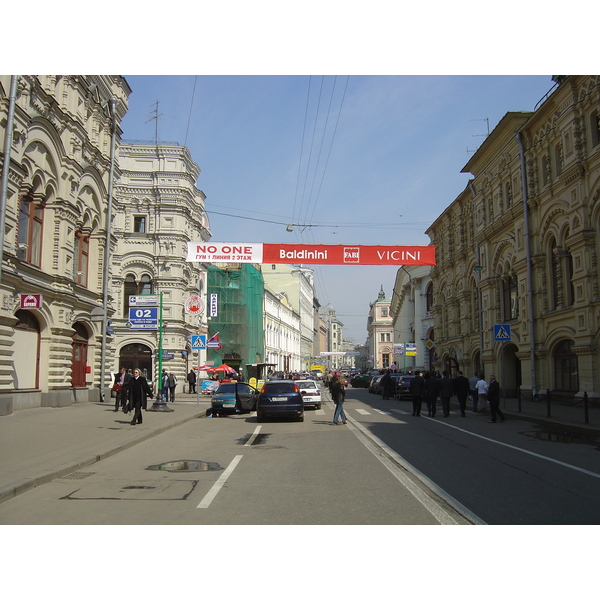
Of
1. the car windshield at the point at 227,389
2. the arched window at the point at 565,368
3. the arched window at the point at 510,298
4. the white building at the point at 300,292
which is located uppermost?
the white building at the point at 300,292

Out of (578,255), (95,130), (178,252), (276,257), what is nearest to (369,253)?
(276,257)

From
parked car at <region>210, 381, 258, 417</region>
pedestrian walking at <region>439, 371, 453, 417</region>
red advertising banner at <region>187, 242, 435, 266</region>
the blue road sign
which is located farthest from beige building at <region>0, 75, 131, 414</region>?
pedestrian walking at <region>439, 371, 453, 417</region>

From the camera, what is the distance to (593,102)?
22609 mm

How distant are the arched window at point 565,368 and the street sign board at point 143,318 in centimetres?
1692

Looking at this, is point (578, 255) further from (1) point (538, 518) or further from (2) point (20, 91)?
(2) point (20, 91)

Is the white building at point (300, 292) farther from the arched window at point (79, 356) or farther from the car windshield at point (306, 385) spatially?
the arched window at point (79, 356)

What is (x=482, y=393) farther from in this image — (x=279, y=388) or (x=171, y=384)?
(x=171, y=384)

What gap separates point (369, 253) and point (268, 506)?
15124 millimetres

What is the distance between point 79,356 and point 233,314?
98.1 ft

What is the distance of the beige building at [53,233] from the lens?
738 inches

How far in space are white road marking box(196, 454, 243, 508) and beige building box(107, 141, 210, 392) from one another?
29.1 metres

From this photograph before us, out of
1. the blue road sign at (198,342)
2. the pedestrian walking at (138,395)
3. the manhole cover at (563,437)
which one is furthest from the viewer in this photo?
the blue road sign at (198,342)

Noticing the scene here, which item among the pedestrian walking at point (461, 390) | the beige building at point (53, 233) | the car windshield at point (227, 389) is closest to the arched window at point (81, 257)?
the beige building at point (53, 233)

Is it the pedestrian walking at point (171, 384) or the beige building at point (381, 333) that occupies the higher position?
the beige building at point (381, 333)
